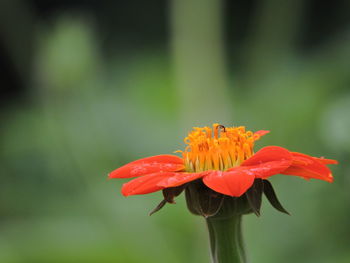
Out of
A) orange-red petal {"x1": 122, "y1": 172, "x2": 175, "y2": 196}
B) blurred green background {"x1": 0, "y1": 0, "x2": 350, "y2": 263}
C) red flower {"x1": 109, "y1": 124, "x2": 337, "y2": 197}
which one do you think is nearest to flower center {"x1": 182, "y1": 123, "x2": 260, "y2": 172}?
red flower {"x1": 109, "y1": 124, "x2": 337, "y2": 197}

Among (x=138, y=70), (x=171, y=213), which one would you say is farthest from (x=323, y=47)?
(x=171, y=213)

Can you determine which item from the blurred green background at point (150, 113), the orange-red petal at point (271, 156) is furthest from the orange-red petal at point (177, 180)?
the blurred green background at point (150, 113)

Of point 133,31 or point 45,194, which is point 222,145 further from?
point 133,31

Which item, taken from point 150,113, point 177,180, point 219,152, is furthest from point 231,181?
point 150,113

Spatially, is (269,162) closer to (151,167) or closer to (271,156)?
(271,156)

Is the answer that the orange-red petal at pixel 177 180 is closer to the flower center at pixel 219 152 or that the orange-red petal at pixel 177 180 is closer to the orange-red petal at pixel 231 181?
the orange-red petal at pixel 231 181

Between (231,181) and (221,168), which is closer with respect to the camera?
(231,181)

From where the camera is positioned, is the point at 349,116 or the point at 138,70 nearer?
the point at 349,116
